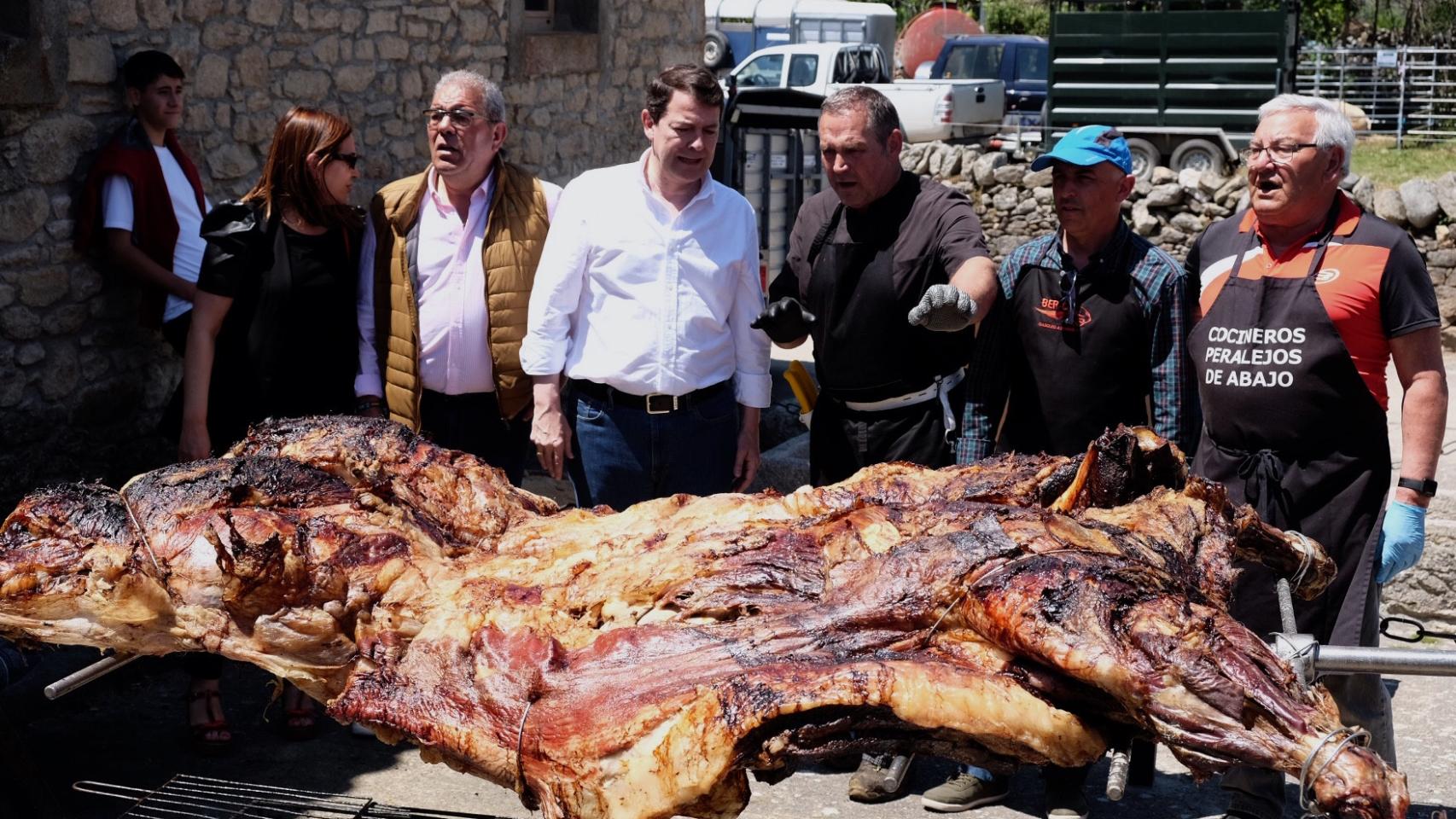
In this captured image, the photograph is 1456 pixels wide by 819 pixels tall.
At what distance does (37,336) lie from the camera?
18.7 ft

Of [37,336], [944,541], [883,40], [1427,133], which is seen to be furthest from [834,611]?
[883,40]

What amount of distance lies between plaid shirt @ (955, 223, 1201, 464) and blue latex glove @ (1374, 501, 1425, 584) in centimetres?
60

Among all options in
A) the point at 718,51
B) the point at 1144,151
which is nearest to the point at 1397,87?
the point at 1144,151

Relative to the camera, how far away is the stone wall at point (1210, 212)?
6.04 meters

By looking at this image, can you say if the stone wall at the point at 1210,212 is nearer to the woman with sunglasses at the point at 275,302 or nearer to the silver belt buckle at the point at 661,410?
the silver belt buckle at the point at 661,410

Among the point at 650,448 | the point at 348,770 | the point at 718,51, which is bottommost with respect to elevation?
the point at 348,770

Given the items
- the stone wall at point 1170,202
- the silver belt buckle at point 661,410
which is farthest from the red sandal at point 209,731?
the stone wall at point 1170,202

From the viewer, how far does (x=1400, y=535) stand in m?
3.91

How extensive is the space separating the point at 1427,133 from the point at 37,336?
21.6 metres

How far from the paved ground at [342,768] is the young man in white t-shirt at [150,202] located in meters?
1.53

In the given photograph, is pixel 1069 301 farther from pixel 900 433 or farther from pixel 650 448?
pixel 650 448

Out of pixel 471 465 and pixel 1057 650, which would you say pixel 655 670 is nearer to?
pixel 1057 650

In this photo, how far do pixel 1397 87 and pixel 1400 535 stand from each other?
2310cm

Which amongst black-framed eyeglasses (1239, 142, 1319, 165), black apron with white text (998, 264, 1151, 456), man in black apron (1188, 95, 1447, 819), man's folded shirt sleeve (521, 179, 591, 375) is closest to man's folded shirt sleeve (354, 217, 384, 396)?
man's folded shirt sleeve (521, 179, 591, 375)
